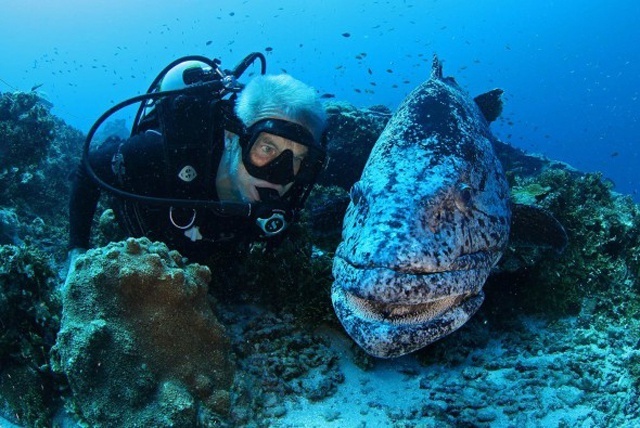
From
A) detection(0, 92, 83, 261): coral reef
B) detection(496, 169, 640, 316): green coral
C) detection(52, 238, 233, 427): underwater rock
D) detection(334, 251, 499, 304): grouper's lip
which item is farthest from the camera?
detection(0, 92, 83, 261): coral reef

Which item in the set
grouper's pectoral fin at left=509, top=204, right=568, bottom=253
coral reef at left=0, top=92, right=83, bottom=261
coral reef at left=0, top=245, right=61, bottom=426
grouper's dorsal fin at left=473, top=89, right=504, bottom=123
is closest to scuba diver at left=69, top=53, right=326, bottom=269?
coral reef at left=0, top=245, right=61, bottom=426

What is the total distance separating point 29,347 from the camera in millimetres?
3207

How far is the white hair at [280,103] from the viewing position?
390 centimetres

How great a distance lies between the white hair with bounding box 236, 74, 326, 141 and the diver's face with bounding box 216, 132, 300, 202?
22cm

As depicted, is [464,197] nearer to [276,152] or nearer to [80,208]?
[276,152]

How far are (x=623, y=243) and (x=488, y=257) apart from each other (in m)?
2.80

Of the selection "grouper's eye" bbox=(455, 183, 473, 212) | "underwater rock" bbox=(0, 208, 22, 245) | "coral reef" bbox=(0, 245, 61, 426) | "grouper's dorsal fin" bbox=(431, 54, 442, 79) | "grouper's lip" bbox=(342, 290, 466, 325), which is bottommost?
"underwater rock" bbox=(0, 208, 22, 245)

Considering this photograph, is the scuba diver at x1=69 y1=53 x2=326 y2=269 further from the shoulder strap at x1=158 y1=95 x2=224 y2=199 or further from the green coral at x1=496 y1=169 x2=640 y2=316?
the green coral at x1=496 y1=169 x2=640 y2=316

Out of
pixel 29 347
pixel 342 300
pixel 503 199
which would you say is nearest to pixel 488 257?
pixel 503 199

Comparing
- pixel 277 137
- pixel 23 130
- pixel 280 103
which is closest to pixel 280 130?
pixel 277 137

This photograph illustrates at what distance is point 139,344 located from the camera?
2.79 metres

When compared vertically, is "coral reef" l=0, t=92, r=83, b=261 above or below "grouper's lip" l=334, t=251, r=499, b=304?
below

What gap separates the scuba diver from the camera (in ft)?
12.6

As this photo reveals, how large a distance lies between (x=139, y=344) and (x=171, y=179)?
5.35 ft
